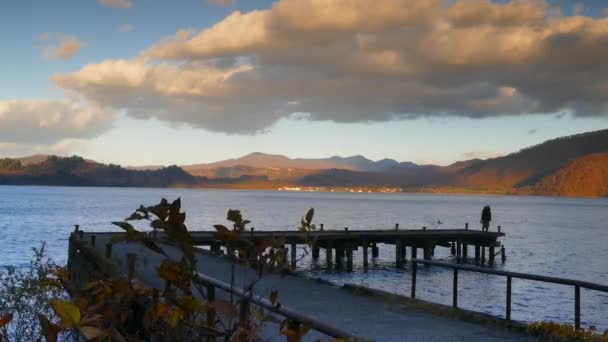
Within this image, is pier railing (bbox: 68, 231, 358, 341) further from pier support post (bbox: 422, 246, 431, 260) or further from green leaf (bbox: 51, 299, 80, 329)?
pier support post (bbox: 422, 246, 431, 260)

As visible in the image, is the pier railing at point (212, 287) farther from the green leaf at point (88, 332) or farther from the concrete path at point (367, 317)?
the concrete path at point (367, 317)

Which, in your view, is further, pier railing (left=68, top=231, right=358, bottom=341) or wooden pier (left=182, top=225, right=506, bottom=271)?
wooden pier (left=182, top=225, right=506, bottom=271)

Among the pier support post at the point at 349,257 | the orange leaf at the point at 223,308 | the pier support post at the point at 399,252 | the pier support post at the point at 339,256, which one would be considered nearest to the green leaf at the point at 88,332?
the orange leaf at the point at 223,308

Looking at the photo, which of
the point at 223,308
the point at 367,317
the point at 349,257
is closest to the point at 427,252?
the point at 349,257

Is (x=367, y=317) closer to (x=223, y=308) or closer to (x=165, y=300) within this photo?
(x=165, y=300)

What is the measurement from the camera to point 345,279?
120ft

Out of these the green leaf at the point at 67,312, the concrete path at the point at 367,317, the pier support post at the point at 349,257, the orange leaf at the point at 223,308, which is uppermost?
the green leaf at the point at 67,312

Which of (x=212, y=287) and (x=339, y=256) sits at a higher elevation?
(x=212, y=287)

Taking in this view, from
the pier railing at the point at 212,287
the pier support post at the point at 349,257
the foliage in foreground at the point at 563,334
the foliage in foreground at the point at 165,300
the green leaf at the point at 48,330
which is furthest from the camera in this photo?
the pier support post at the point at 349,257

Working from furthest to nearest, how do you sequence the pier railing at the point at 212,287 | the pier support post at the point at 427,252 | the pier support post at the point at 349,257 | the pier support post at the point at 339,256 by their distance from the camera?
the pier support post at the point at 427,252, the pier support post at the point at 339,256, the pier support post at the point at 349,257, the pier railing at the point at 212,287

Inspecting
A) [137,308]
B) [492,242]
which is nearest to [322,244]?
[492,242]

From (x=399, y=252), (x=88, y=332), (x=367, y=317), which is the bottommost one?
(x=399, y=252)

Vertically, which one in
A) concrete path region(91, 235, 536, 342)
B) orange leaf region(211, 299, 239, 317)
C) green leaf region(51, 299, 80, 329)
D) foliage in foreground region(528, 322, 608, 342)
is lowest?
concrete path region(91, 235, 536, 342)

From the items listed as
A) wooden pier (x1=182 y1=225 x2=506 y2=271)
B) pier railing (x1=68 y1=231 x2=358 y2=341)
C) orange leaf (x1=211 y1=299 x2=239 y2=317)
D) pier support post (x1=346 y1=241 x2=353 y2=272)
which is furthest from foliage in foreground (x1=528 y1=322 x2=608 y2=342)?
pier support post (x1=346 y1=241 x2=353 y2=272)
